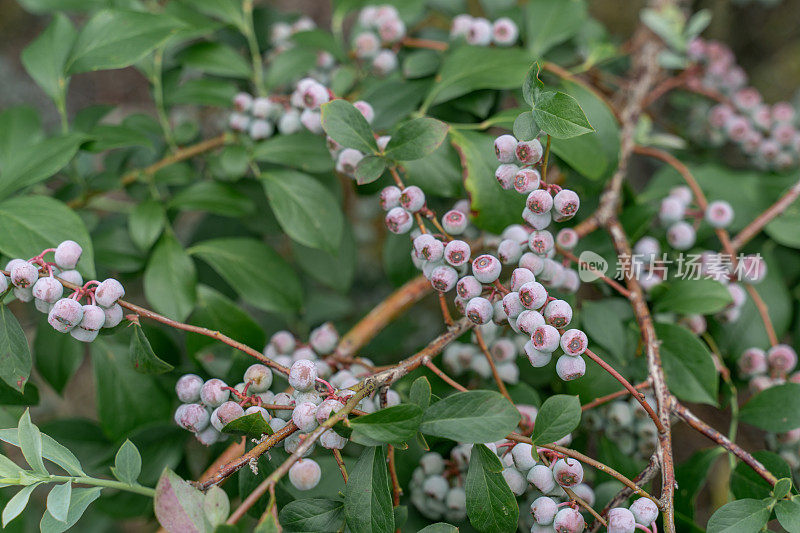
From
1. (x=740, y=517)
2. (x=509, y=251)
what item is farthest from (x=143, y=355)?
(x=740, y=517)

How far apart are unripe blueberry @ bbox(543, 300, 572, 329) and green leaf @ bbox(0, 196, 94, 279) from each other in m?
0.49

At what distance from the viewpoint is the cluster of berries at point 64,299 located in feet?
1.88

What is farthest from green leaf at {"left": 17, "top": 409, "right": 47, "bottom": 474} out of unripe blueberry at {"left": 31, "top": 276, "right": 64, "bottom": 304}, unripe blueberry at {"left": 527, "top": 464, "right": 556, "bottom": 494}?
unripe blueberry at {"left": 527, "top": 464, "right": 556, "bottom": 494}

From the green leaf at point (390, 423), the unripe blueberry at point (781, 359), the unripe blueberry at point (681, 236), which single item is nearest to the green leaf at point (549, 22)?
the unripe blueberry at point (681, 236)

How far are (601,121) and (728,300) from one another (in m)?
0.29

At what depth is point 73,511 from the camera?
534 mm

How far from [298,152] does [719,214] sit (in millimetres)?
598

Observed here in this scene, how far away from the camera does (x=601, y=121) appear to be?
86cm

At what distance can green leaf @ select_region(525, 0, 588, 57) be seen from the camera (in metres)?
0.95

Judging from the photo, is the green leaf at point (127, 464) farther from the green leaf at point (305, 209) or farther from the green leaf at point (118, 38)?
the green leaf at point (118, 38)

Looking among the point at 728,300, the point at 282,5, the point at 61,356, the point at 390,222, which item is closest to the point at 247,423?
the point at 390,222

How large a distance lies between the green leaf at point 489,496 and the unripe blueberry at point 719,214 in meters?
0.53

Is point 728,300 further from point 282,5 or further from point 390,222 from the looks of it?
point 282,5

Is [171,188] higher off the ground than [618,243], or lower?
lower
